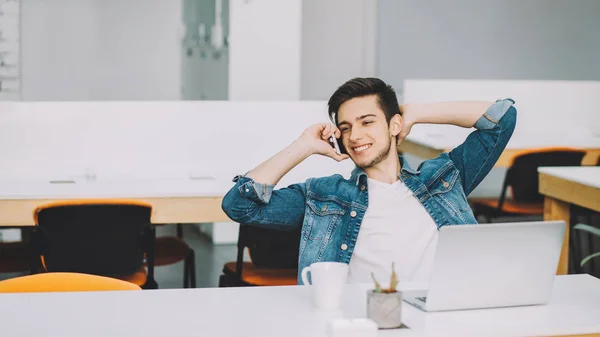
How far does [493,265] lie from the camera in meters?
1.91

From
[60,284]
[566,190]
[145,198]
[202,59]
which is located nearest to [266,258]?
[145,198]

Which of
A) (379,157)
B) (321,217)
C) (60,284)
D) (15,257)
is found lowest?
(15,257)

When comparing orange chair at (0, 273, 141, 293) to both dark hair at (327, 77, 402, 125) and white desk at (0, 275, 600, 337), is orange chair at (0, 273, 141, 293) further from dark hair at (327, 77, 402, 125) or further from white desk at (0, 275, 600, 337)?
dark hair at (327, 77, 402, 125)

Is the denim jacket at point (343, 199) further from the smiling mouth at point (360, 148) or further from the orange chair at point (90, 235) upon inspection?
the orange chair at point (90, 235)

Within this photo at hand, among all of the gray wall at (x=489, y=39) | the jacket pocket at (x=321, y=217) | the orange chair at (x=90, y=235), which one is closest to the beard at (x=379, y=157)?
the jacket pocket at (x=321, y=217)

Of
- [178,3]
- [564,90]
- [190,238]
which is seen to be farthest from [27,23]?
[564,90]

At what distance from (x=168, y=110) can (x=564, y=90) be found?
293cm

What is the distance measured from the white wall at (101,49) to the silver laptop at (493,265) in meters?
6.32

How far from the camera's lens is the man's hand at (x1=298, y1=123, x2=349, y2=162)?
2502mm

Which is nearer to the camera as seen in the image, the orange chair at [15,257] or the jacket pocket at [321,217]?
the jacket pocket at [321,217]

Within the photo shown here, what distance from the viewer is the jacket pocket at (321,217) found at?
245 centimetres

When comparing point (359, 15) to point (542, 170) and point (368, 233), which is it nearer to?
point (542, 170)

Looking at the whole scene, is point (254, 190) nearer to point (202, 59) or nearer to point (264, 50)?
point (264, 50)

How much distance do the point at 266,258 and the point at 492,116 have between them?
4.44 ft
